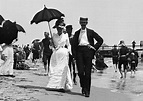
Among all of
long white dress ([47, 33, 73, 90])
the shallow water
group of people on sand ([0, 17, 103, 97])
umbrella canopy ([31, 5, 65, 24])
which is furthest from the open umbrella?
the shallow water

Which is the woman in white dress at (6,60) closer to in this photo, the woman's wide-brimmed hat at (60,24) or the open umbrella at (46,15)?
the open umbrella at (46,15)

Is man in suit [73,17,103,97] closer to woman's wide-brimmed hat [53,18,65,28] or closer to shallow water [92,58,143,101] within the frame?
woman's wide-brimmed hat [53,18,65,28]

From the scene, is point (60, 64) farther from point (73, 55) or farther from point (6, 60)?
point (6, 60)

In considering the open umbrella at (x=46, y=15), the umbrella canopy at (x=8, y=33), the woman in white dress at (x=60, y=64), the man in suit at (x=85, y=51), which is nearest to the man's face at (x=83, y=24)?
the man in suit at (x=85, y=51)

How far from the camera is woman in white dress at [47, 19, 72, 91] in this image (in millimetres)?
9672

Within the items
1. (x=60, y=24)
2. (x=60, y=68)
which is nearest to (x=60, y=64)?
(x=60, y=68)

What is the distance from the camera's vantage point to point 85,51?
9.40 meters

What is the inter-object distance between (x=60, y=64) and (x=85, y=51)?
2.66ft

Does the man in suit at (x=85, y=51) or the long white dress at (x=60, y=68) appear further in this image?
the long white dress at (x=60, y=68)

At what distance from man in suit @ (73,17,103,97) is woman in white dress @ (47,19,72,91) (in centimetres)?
42

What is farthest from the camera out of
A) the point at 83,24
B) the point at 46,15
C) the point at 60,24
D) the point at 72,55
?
the point at 46,15

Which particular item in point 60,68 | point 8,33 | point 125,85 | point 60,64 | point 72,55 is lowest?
point 125,85

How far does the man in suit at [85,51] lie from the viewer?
30.7 ft

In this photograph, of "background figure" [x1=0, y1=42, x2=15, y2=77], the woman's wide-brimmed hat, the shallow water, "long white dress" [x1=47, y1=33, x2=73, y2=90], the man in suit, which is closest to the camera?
the man in suit
